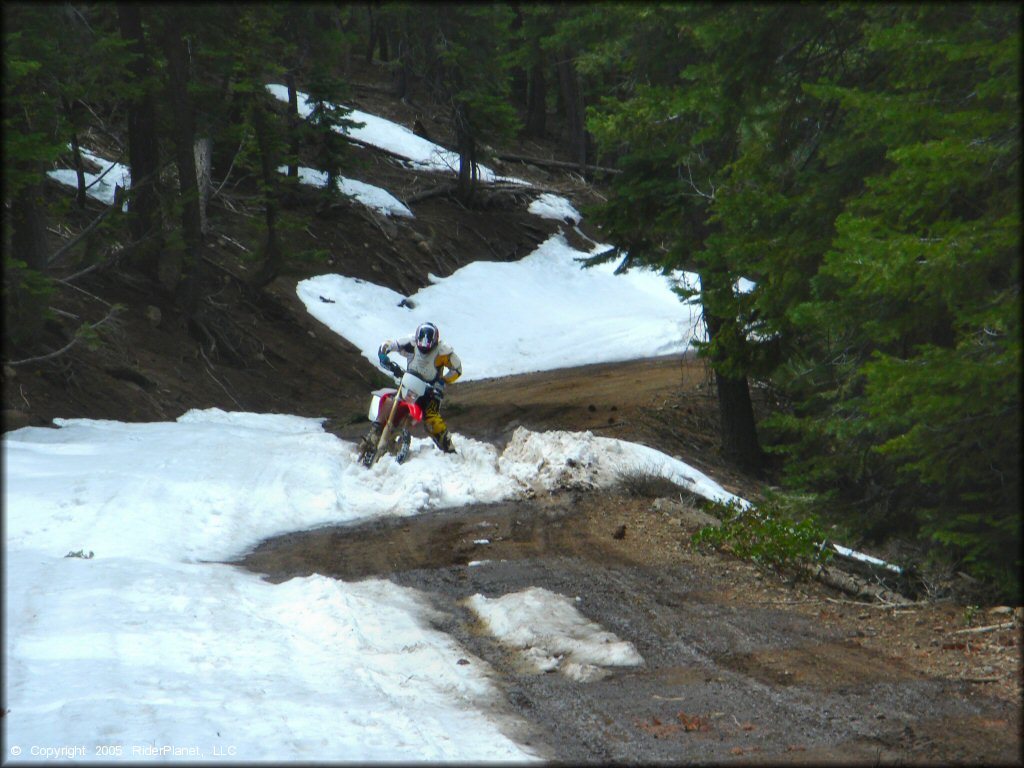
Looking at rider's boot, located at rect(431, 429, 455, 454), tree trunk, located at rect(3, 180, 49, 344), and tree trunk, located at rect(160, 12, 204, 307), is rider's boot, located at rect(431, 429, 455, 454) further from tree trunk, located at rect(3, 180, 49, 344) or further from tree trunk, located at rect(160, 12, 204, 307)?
tree trunk, located at rect(160, 12, 204, 307)

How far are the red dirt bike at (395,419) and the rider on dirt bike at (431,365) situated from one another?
0.11m

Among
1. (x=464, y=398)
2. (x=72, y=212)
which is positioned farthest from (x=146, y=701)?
(x=72, y=212)

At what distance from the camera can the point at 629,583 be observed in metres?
8.72

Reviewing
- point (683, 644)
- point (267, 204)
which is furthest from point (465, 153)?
point (683, 644)

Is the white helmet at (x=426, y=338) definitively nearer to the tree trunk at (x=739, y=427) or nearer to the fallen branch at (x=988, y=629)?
the tree trunk at (x=739, y=427)

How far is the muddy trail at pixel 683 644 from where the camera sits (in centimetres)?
525

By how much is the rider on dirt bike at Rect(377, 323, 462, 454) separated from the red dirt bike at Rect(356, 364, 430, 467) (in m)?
0.11

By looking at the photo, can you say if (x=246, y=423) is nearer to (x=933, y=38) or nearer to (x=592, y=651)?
(x=592, y=651)

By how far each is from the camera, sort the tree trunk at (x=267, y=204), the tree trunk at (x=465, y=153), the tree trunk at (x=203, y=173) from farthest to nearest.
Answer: the tree trunk at (x=465, y=153), the tree trunk at (x=203, y=173), the tree trunk at (x=267, y=204)

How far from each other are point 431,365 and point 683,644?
8227 mm

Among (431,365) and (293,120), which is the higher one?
(293,120)

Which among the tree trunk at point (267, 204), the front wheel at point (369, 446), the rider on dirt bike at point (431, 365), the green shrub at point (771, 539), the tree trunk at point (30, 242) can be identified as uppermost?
the tree trunk at point (267, 204)

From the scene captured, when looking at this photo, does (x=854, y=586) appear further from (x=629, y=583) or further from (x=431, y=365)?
(x=431, y=365)

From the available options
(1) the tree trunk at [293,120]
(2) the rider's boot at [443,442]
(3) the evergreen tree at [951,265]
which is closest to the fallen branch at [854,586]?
(3) the evergreen tree at [951,265]
